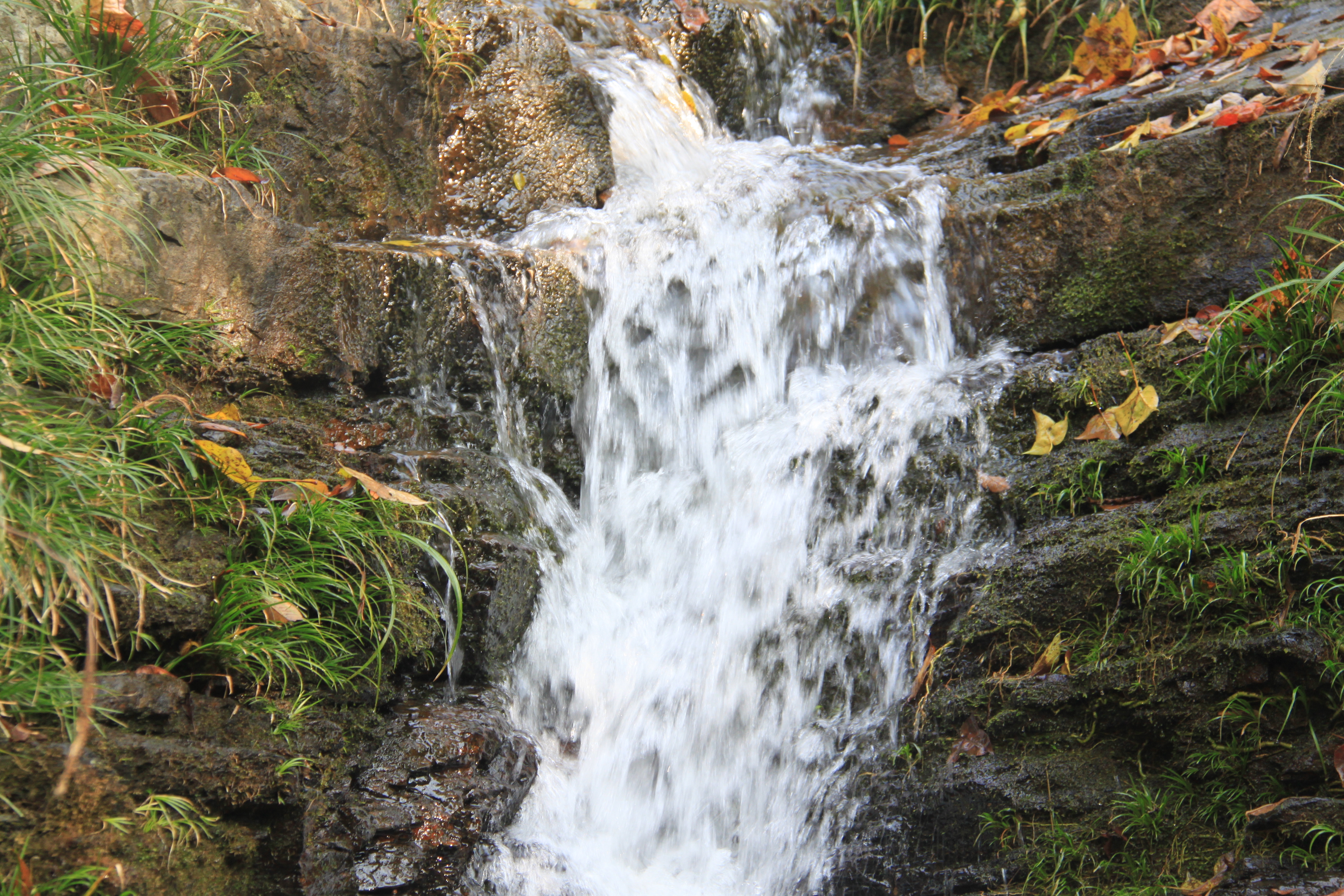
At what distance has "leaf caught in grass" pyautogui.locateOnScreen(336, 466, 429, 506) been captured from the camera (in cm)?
275

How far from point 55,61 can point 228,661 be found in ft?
7.10

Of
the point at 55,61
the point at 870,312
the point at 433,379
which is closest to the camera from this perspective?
the point at 55,61

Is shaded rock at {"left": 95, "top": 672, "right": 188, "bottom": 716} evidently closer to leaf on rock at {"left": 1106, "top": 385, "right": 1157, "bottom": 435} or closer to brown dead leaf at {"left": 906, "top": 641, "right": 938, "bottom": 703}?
brown dead leaf at {"left": 906, "top": 641, "right": 938, "bottom": 703}

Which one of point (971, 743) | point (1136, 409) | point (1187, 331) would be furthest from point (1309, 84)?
point (971, 743)

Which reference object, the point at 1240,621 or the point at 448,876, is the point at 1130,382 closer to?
the point at 1240,621

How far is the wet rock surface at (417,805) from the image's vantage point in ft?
7.57

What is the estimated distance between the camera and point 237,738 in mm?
2295

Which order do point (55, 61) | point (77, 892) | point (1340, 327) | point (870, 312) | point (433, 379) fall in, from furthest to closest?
point (870, 312) < point (433, 379) < point (55, 61) < point (1340, 327) < point (77, 892)

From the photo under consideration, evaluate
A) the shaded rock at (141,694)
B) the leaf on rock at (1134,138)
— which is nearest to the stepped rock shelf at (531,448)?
the shaded rock at (141,694)

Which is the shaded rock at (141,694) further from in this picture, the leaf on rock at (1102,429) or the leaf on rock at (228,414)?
the leaf on rock at (1102,429)

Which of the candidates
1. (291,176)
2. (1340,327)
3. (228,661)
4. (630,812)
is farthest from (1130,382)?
(291,176)

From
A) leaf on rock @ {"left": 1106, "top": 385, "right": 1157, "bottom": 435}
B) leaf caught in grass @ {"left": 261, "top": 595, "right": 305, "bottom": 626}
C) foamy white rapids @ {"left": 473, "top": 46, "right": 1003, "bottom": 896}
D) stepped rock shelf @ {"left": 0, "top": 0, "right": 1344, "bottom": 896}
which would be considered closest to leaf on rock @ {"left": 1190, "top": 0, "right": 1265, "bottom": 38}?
stepped rock shelf @ {"left": 0, "top": 0, "right": 1344, "bottom": 896}

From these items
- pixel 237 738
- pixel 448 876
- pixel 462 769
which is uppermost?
pixel 237 738

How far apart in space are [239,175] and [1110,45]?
4815 millimetres
